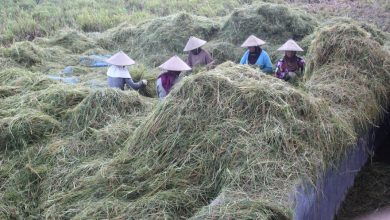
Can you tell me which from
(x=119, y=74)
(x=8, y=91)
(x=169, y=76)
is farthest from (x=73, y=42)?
(x=169, y=76)

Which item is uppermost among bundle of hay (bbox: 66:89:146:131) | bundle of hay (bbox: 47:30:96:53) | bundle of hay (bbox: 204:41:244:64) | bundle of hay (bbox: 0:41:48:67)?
bundle of hay (bbox: 66:89:146:131)

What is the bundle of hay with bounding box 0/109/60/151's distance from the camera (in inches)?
177

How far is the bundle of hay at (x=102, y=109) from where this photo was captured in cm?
463

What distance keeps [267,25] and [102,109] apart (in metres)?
3.79

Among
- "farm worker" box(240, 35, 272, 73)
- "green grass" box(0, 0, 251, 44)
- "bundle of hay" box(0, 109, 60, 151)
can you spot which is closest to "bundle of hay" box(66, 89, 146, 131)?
"bundle of hay" box(0, 109, 60, 151)

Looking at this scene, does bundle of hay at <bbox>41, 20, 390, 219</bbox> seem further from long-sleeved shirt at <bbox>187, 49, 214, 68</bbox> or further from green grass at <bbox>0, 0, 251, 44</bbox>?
green grass at <bbox>0, 0, 251, 44</bbox>

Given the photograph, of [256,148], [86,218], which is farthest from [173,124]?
[86,218]

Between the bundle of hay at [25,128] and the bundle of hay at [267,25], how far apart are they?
3694 millimetres

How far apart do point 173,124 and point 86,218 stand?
0.96 meters

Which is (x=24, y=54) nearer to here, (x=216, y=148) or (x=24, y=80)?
(x=24, y=80)

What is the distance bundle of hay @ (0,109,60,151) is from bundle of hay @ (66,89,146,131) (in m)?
0.21

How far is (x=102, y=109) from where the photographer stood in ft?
15.4

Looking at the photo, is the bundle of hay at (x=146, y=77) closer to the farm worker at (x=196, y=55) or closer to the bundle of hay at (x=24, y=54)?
the farm worker at (x=196, y=55)

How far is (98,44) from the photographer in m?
8.52
